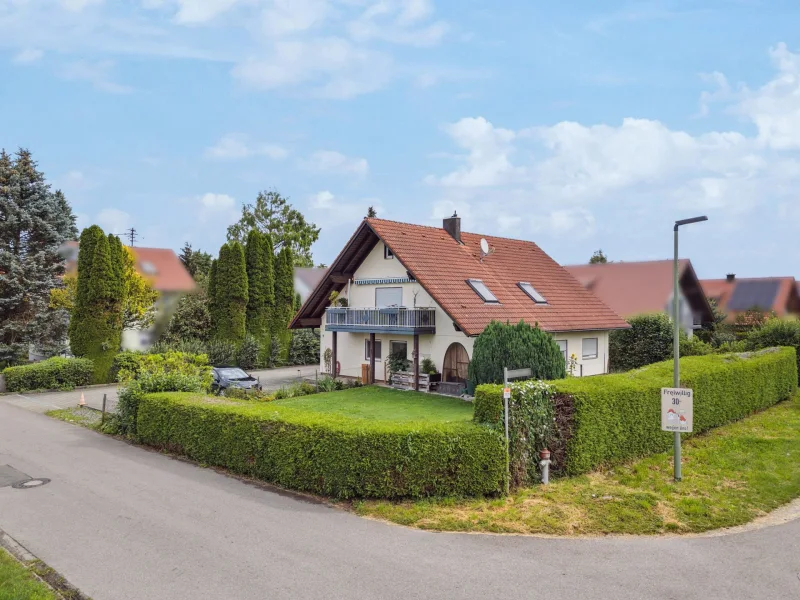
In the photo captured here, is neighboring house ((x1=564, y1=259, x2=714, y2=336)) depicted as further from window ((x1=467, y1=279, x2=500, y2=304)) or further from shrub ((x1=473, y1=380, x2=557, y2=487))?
shrub ((x1=473, y1=380, x2=557, y2=487))

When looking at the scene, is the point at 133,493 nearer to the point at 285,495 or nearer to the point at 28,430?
the point at 285,495

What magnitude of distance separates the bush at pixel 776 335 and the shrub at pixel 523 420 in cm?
2025

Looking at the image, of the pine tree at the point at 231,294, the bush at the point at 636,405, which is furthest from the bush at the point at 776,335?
the pine tree at the point at 231,294

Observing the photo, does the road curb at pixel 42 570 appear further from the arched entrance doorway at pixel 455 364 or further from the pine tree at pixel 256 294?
the pine tree at pixel 256 294

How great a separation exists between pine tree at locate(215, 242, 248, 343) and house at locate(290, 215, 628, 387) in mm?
8336

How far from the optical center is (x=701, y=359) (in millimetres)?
21203

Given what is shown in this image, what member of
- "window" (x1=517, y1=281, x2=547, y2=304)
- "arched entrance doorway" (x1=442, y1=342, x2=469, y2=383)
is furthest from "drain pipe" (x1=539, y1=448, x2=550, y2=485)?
"window" (x1=517, y1=281, x2=547, y2=304)

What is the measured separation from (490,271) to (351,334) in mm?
7449

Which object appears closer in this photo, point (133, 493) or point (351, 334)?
point (133, 493)

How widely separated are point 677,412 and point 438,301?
1157 cm

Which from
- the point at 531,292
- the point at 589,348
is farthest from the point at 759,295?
the point at 531,292

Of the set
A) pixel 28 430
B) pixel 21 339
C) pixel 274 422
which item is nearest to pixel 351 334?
pixel 28 430

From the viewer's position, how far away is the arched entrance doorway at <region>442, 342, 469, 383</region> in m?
24.7

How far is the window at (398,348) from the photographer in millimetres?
27016
